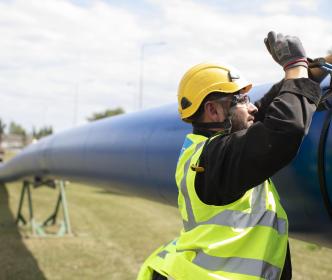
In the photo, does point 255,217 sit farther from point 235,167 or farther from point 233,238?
point 235,167

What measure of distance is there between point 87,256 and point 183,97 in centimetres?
555

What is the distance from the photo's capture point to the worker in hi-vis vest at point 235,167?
1.57 m

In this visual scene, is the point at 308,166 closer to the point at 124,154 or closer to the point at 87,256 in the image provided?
the point at 124,154

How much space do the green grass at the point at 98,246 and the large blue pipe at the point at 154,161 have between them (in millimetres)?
1220

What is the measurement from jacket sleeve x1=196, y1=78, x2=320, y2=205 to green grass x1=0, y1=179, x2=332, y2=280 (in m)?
4.58

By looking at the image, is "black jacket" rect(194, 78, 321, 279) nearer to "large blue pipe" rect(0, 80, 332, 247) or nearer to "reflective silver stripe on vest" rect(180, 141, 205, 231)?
"reflective silver stripe on vest" rect(180, 141, 205, 231)

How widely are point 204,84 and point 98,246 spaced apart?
628cm

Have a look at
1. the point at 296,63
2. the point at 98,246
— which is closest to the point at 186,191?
the point at 296,63

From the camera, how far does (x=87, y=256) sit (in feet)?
23.0

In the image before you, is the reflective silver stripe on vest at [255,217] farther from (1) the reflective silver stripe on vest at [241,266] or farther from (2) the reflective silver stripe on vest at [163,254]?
(2) the reflective silver stripe on vest at [163,254]

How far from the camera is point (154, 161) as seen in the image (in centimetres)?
356

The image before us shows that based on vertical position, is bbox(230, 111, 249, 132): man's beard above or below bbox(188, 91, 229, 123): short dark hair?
below

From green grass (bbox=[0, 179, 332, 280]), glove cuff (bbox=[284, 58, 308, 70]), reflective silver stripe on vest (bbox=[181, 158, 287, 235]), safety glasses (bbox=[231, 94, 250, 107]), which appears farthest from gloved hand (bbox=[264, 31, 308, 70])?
green grass (bbox=[0, 179, 332, 280])

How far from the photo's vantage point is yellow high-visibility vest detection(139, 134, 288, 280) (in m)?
1.68
